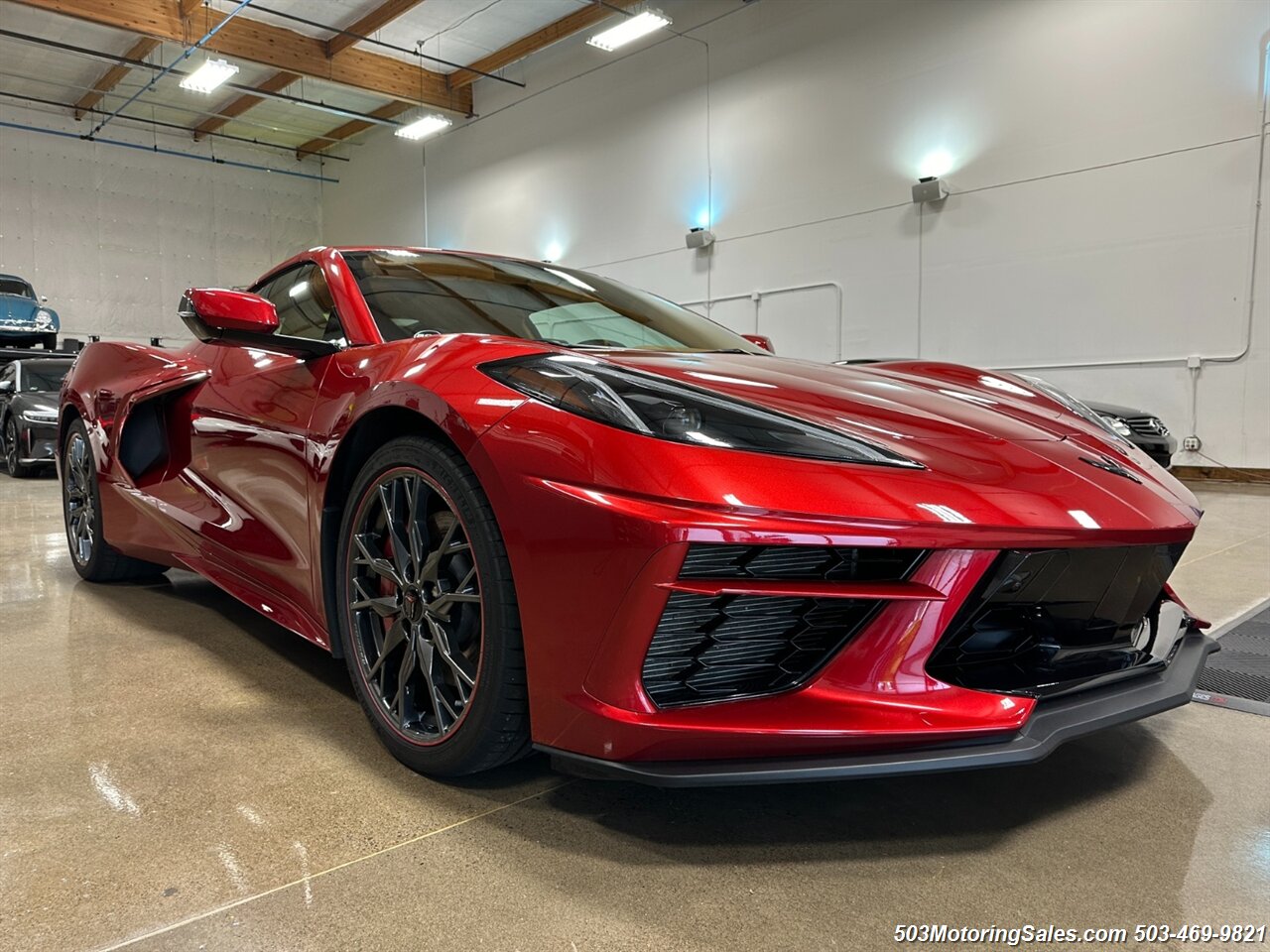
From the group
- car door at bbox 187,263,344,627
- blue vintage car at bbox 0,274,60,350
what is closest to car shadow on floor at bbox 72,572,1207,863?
car door at bbox 187,263,344,627

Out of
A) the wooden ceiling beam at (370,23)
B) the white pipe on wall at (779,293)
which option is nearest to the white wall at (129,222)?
the wooden ceiling beam at (370,23)

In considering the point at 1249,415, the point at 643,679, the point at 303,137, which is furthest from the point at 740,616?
the point at 303,137

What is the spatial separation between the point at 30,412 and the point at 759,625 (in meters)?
8.36

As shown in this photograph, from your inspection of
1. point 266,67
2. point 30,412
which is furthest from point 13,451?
point 266,67

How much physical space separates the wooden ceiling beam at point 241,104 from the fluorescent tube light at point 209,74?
131 centimetres

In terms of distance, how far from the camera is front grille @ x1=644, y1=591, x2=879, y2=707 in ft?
3.72

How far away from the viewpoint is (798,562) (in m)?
1.13

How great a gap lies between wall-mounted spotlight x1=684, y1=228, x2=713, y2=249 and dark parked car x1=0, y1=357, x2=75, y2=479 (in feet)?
23.3

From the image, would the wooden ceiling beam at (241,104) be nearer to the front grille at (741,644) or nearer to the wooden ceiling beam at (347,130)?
the wooden ceiling beam at (347,130)

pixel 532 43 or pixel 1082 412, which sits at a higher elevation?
pixel 532 43

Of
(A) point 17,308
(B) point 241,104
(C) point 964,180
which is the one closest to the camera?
(C) point 964,180

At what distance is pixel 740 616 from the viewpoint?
3.76ft

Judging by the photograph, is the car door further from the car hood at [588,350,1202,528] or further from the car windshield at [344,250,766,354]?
the car hood at [588,350,1202,528]

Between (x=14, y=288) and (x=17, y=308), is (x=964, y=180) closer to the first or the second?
(x=17, y=308)
